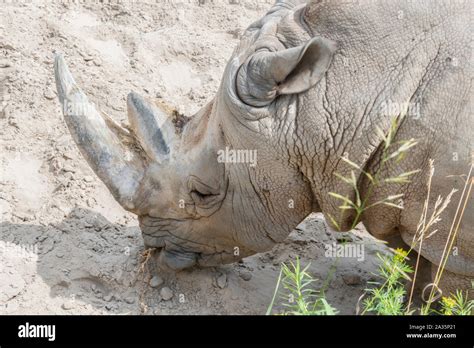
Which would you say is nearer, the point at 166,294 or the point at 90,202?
the point at 166,294

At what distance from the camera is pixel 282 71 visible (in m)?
6.32

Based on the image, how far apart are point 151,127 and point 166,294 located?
1.25 metres

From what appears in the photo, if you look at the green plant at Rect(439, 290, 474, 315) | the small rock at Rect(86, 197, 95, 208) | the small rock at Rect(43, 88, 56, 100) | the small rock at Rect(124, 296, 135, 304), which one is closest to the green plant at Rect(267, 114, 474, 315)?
the green plant at Rect(439, 290, 474, 315)

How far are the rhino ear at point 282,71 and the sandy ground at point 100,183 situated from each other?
49.0 inches

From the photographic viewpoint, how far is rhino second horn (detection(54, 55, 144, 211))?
698 centimetres

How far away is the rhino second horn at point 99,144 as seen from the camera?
6.98 m

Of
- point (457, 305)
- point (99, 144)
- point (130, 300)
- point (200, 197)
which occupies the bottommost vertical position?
point (457, 305)

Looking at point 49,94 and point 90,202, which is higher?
point 49,94

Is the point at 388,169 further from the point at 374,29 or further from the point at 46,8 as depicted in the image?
the point at 46,8

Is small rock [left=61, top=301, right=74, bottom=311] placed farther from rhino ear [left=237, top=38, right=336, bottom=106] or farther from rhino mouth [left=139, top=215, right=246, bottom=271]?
rhino ear [left=237, top=38, right=336, bottom=106]

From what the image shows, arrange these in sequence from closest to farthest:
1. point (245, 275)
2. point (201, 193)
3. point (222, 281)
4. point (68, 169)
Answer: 1. point (201, 193)
2. point (222, 281)
3. point (245, 275)
4. point (68, 169)

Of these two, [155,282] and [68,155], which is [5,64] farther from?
[155,282]

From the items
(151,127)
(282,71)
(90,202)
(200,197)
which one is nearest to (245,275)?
(200,197)
